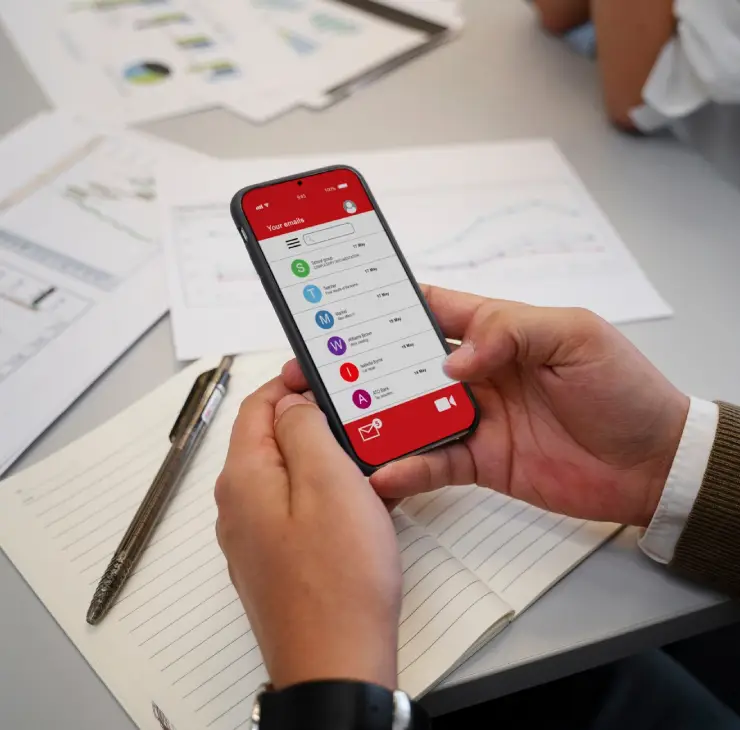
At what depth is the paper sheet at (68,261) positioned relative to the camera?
1.71 feet

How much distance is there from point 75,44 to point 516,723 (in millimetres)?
844

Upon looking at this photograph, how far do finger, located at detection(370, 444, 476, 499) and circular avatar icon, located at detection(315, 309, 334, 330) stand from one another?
9 centimetres

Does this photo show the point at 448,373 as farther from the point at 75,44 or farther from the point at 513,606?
the point at 75,44

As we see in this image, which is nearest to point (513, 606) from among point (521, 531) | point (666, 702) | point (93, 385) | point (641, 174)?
point (521, 531)

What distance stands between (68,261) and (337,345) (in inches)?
11.0

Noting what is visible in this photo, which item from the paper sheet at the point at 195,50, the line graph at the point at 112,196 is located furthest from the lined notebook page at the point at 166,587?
the paper sheet at the point at 195,50

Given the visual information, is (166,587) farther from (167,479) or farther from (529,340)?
(529,340)

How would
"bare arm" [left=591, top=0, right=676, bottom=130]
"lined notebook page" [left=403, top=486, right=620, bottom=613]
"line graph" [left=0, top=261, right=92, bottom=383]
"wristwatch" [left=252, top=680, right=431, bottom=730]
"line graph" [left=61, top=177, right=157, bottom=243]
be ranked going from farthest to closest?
"bare arm" [left=591, top=0, right=676, bottom=130]
"line graph" [left=61, top=177, right=157, bottom=243]
"line graph" [left=0, top=261, right=92, bottom=383]
"lined notebook page" [left=403, top=486, right=620, bottom=613]
"wristwatch" [left=252, top=680, right=431, bottom=730]

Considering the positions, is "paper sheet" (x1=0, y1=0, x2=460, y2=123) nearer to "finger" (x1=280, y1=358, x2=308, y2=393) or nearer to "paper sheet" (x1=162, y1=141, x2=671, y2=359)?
"paper sheet" (x1=162, y1=141, x2=671, y2=359)

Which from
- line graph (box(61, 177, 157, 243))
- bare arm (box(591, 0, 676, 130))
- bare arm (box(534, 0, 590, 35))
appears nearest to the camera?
line graph (box(61, 177, 157, 243))

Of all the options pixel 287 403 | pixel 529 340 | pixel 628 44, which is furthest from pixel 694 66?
pixel 287 403

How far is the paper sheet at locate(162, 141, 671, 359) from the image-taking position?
0.59 metres

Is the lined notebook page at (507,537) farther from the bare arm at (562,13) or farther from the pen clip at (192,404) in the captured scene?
the bare arm at (562,13)

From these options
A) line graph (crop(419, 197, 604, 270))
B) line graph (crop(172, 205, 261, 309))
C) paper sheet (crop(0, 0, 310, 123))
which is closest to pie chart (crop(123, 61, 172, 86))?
paper sheet (crop(0, 0, 310, 123))
